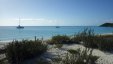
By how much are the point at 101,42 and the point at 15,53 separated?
4.42 m

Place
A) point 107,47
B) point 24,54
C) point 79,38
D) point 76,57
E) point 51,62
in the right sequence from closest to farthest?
point 76,57 < point 51,62 < point 24,54 < point 107,47 < point 79,38

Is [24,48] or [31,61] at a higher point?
[24,48]

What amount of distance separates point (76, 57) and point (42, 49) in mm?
2382

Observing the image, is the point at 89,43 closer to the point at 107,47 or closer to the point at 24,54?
the point at 107,47

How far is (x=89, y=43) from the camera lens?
8922mm

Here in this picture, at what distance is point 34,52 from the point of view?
664 centimetres

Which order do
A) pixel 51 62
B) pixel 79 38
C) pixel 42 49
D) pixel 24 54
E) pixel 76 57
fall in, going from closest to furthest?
pixel 76 57 < pixel 51 62 < pixel 24 54 < pixel 42 49 < pixel 79 38


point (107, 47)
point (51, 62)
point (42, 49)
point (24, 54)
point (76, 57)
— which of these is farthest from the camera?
point (107, 47)

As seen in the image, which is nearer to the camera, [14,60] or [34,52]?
[14,60]

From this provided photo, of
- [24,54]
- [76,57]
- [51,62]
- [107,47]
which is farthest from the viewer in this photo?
[107,47]

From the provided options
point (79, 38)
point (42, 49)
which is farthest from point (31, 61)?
point (79, 38)

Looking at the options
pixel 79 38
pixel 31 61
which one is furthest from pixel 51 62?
pixel 79 38

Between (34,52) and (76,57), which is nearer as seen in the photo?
(76,57)

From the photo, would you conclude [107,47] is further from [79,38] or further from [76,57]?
[76,57]
